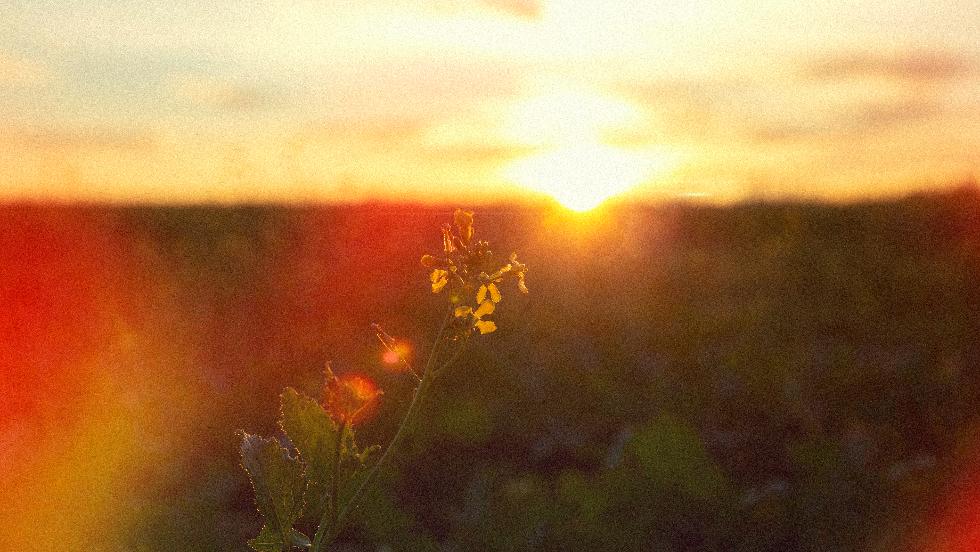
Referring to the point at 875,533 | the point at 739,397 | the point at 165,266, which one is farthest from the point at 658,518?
the point at 165,266

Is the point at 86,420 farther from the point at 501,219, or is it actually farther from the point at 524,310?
the point at 501,219

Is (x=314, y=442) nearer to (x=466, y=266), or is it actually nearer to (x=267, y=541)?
(x=267, y=541)

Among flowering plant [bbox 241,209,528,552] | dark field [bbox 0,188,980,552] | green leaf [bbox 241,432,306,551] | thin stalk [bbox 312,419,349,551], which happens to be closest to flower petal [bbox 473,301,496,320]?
flowering plant [bbox 241,209,528,552]

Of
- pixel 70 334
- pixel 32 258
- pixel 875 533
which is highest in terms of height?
pixel 32 258

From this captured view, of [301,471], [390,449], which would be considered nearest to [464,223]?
[390,449]

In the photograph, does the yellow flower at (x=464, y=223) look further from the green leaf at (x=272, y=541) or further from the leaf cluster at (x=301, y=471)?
the green leaf at (x=272, y=541)

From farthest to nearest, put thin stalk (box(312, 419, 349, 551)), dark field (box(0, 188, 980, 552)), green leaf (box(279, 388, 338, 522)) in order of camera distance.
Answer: dark field (box(0, 188, 980, 552)) → green leaf (box(279, 388, 338, 522)) → thin stalk (box(312, 419, 349, 551))

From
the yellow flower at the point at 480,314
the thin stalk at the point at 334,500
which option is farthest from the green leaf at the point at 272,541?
the yellow flower at the point at 480,314

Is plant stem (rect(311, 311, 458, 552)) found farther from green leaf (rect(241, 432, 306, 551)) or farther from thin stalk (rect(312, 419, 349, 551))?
green leaf (rect(241, 432, 306, 551))

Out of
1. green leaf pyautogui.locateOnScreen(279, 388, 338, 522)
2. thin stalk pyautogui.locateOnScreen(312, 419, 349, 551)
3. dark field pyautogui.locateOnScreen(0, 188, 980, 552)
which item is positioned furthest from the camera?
dark field pyautogui.locateOnScreen(0, 188, 980, 552)
